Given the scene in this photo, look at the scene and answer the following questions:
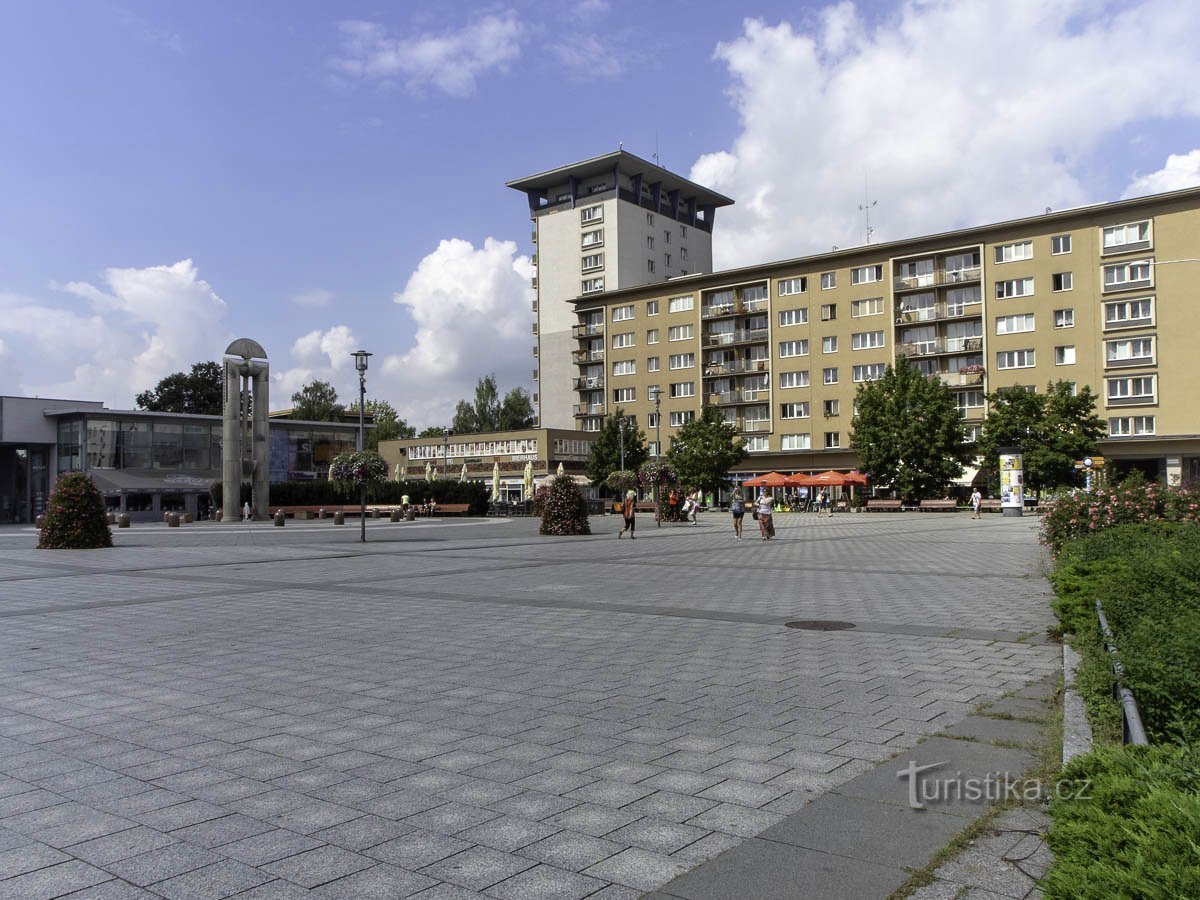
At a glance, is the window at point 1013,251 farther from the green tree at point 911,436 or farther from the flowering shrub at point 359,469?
the flowering shrub at point 359,469

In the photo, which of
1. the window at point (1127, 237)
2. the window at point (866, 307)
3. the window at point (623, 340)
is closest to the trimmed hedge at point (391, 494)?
the window at point (623, 340)

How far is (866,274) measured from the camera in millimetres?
74312

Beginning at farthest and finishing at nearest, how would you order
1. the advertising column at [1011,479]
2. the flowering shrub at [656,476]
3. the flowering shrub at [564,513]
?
the advertising column at [1011,479]
the flowering shrub at [656,476]
the flowering shrub at [564,513]

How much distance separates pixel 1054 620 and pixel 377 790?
27.8 feet

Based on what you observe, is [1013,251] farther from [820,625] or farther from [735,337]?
[820,625]

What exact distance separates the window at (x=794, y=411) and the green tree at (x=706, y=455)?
9369 millimetres

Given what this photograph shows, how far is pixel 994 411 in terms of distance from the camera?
6119 centimetres

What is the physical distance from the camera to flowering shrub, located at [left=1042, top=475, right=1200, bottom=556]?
13953mm

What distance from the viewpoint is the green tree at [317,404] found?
10550 cm

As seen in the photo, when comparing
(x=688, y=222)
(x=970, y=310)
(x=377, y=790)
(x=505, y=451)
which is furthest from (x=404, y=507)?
(x=688, y=222)

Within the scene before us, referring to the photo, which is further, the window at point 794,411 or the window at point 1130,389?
the window at point 794,411

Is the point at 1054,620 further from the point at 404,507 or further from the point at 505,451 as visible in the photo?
the point at 505,451

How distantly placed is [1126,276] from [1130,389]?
309 inches

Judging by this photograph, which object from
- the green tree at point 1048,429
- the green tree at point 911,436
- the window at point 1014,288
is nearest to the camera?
the green tree at point 1048,429
